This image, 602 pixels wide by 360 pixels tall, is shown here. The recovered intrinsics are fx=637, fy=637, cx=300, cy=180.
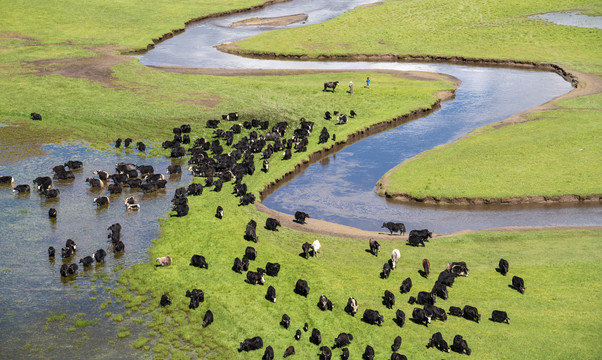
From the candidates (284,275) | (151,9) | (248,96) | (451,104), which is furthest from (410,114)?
(151,9)

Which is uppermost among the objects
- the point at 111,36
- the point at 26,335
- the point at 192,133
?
the point at 111,36

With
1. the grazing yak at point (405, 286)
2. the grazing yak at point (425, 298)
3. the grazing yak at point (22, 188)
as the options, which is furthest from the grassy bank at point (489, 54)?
the grazing yak at point (22, 188)

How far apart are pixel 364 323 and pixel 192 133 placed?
1422 inches

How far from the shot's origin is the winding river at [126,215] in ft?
94.1

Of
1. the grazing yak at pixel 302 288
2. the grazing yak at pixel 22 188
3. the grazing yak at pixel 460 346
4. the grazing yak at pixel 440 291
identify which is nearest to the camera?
the grazing yak at pixel 460 346

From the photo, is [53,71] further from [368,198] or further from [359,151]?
[368,198]

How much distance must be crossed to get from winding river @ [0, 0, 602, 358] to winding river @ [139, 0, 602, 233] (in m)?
0.10

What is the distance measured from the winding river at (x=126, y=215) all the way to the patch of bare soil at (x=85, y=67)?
23.4 m

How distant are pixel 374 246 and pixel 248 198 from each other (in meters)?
11.4

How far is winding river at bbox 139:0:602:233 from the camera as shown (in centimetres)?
4438

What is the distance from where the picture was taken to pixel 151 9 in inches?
4968

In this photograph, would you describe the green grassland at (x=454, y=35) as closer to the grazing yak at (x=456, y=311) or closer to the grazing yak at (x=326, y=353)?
the grazing yak at (x=456, y=311)

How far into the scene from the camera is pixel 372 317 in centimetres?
2892

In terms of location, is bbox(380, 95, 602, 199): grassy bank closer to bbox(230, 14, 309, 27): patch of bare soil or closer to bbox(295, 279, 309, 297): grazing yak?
bbox(295, 279, 309, 297): grazing yak
